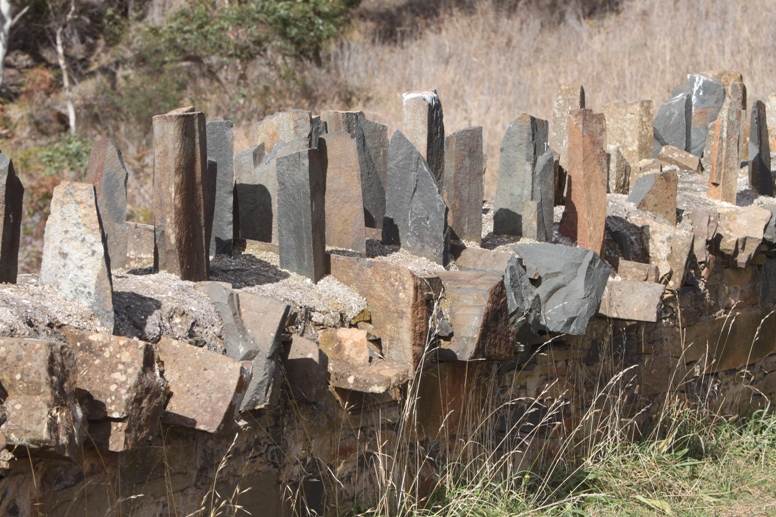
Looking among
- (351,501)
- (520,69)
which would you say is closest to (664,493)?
(351,501)

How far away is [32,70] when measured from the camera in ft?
55.9

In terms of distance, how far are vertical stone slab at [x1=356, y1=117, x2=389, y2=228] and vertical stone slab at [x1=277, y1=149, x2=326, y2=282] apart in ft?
2.56

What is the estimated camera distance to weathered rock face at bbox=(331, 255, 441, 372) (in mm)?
3055

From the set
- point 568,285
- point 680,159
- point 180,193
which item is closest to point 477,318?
point 568,285

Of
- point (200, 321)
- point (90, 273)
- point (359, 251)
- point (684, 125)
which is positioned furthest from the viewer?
point (684, 125)

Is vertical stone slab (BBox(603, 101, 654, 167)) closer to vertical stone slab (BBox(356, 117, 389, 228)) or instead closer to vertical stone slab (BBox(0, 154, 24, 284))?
vertical stone slab (BBox(356, 117, 389, 228))

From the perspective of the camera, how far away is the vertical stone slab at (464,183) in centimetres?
402

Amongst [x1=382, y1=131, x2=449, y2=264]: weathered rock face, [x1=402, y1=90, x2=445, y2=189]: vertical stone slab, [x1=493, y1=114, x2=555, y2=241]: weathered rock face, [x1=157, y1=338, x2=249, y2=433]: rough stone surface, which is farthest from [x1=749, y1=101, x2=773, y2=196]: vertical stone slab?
[x1=157, y1=338, x2=249, y2=433]: rough stone surface

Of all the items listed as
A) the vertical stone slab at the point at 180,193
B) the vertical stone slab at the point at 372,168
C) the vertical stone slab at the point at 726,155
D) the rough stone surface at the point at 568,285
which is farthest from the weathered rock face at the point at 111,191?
the vertical stone slab at the point at 726,155

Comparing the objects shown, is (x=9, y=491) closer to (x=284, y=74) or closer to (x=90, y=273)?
(x=90, y=273)

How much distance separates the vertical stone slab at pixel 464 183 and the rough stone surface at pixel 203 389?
1.83 metres

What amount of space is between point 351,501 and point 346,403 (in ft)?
1.18

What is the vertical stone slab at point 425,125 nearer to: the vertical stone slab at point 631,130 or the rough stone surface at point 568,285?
the rough stone surface at point 568,285

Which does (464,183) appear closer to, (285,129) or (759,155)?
(285,129)
